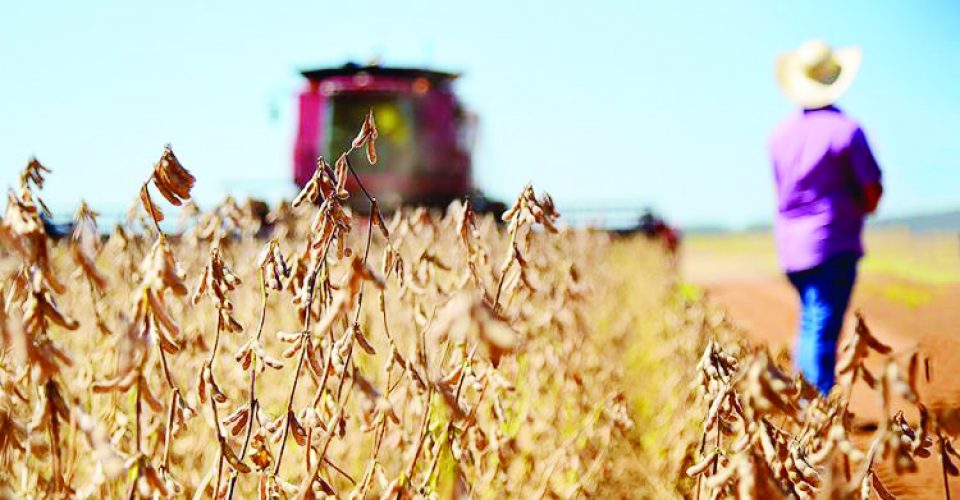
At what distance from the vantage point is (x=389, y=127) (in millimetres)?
13352

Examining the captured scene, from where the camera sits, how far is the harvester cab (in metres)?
13.3

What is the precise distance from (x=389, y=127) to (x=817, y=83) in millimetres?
9403

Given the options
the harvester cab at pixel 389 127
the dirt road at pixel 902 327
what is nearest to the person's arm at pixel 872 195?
the dirt road at pixel 902 327

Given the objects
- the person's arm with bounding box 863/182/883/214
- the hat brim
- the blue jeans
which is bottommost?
the blue jeans

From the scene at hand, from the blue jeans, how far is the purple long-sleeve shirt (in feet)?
0.26

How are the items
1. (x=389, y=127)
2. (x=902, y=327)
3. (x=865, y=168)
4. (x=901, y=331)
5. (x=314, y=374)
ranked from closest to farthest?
(x=314, y=374), (x=865, y=168), (x=901, y=331), (x=902, y=327), (x=389, y=127)

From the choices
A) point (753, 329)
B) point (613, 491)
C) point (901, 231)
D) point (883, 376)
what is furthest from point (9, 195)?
point (901, 231)

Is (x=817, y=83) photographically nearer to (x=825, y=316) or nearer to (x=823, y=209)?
(x=823, y=209)

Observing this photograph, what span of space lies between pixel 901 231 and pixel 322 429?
218ft

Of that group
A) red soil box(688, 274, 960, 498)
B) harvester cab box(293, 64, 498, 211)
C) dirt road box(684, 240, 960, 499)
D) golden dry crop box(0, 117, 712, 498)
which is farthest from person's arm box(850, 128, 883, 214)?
harvester cab box(293, 64, 498, 211)

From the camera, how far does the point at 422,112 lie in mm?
13469

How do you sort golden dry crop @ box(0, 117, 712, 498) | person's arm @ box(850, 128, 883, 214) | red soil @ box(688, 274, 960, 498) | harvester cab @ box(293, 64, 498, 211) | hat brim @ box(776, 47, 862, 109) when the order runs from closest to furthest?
golden dry crop @ box(0, 117, 712, 498) → red soil @ box(688, 274, 960, 498) → person's arm @ box(850, 128, 883, 214) → hat brim @ box(776, 47, 862, 109) → harvester cab @ box(293, 64, 498, 211)

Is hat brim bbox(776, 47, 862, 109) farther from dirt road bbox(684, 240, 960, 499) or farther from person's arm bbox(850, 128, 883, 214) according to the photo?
dirt road bbox(684, 240, 960, 499)

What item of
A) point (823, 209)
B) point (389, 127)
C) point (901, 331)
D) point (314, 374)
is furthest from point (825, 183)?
point (389, 127)
